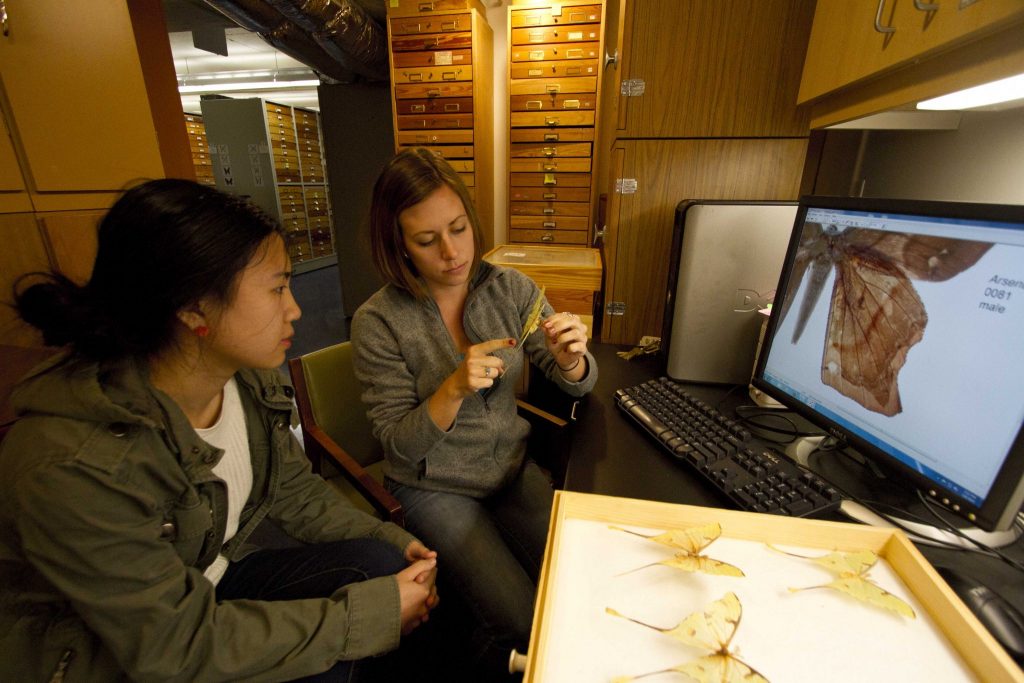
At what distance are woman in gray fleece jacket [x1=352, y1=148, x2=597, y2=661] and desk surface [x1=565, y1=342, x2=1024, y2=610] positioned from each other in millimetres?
116

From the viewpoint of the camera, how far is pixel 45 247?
164 cm

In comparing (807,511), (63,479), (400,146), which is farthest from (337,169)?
(807,511)

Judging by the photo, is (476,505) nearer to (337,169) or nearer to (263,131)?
(337,169)

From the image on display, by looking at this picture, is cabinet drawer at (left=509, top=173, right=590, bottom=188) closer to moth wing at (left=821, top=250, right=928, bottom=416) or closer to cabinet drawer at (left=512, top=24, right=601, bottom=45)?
cabinet drawer at (left=512, top=24, right=601, bottom=45)

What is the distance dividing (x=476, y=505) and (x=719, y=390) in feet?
2.21

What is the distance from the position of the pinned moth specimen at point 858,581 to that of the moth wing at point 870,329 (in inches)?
10.3

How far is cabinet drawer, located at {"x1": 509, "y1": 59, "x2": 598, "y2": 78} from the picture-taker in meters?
2.93

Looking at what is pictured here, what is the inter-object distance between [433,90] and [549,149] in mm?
879

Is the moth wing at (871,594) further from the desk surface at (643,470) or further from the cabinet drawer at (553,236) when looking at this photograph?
the cabinet drawer at (553,236)

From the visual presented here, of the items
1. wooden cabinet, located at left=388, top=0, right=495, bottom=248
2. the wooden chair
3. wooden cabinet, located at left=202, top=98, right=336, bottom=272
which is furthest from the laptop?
wooden cabinet, located at left=202, top=98, right=336, bottom=272

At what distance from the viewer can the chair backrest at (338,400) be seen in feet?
4.32

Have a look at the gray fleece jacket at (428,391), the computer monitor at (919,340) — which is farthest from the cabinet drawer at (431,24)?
the computer monitor at (919,340)

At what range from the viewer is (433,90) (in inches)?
122

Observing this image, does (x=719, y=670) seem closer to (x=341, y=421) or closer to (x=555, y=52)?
(x=341, y=421)
